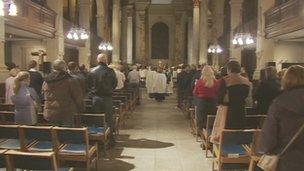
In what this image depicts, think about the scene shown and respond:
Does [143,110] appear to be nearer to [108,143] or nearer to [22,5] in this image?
[22,5]

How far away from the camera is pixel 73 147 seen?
690cm

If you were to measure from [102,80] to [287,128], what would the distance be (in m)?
5.51

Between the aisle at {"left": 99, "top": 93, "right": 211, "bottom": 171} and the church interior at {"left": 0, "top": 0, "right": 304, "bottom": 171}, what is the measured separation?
0.02 meters

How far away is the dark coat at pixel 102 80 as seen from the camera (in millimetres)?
8930

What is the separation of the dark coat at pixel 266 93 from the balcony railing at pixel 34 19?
8.14 metres

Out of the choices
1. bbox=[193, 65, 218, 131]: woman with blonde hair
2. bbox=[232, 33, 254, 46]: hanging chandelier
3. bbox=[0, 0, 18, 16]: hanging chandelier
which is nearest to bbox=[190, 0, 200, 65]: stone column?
bbox=[232, 33, 254, 46]: hanging chandelier

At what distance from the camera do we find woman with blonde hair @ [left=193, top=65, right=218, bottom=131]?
962 centimetres

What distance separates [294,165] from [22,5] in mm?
12693

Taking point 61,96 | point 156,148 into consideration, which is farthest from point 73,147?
point 156,148

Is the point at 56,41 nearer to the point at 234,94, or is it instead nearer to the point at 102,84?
the point at 102,84

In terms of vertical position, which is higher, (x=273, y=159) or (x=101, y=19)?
(x=101, y=19)

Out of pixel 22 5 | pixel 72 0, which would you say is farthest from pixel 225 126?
pixel 72 0

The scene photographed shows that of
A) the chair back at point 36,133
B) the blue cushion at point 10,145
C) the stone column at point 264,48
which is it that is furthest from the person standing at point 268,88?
the stone column at point 264,48

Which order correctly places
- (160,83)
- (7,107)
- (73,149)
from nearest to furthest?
(73,149), (7,107), (160,83)
